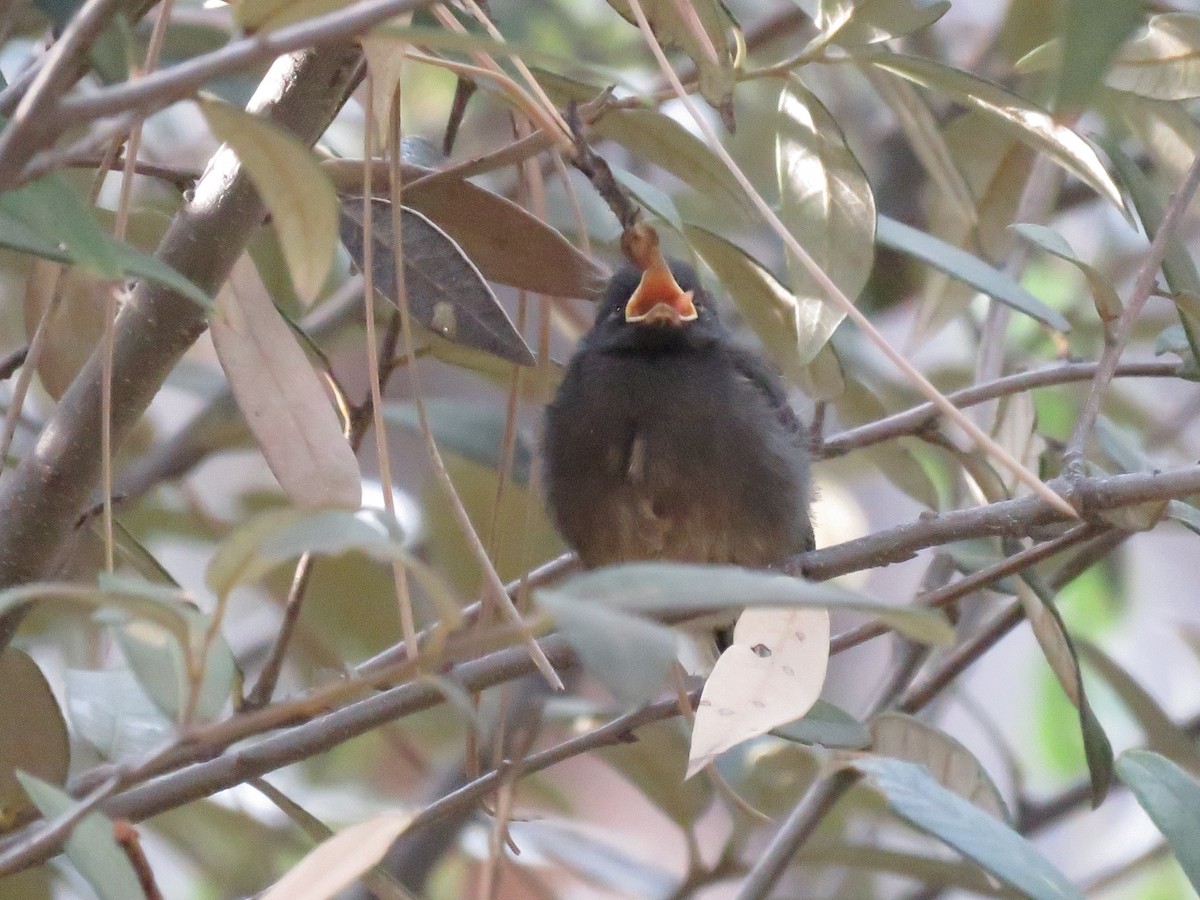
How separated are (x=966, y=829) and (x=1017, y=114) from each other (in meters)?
0.65

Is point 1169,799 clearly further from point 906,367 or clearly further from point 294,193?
point 294,193

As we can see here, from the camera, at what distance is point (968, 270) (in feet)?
4.64

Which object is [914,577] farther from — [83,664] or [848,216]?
[848,216]

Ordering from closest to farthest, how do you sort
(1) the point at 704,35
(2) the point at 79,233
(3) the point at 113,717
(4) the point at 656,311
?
(2) the point at 79,233, (1) the point at 704,35, (3) the point at 113,717, (4) the point at 656,311

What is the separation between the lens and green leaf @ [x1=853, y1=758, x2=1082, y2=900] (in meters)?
0.97

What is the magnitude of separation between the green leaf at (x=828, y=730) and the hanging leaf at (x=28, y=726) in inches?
25.3

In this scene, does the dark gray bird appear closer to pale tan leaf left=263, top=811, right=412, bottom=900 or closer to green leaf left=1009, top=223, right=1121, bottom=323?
green leaf left=1009, top=223, right=1121, bottom=323

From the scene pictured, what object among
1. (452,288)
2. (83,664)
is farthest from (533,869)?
(452,288)

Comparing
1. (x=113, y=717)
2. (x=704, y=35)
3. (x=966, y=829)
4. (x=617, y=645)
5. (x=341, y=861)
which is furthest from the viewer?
(x=113, y=717)

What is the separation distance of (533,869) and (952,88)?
1404mm

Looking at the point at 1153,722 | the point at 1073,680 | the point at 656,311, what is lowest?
the point at 1153,722

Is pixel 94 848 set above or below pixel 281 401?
below

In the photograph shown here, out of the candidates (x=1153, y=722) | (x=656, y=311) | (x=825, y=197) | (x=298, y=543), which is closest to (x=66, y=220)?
(x=298, y=543)

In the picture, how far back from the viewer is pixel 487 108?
3.01m
